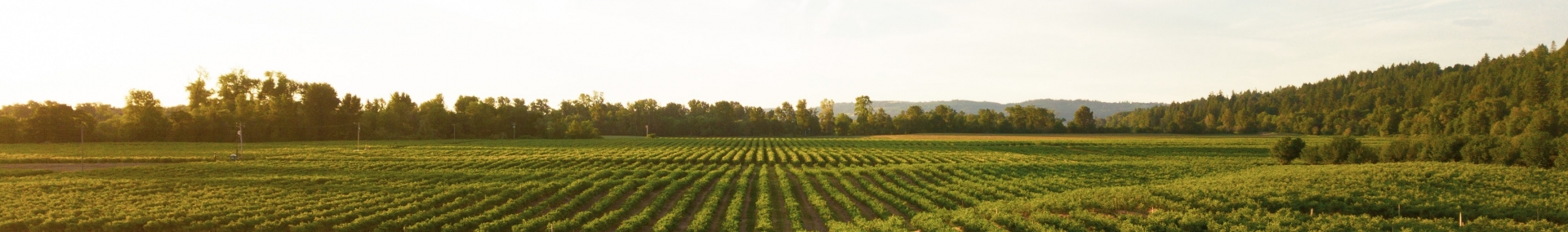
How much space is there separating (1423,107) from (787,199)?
11747 cm

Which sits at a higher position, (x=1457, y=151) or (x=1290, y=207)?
(x=1457, y=151)

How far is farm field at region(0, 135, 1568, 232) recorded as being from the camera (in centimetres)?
1908

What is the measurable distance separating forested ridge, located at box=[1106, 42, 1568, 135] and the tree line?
3025cm

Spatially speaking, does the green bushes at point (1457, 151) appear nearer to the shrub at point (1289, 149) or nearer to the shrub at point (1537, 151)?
A: the shrub at point (1537, 151)

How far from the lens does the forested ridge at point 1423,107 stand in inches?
3204

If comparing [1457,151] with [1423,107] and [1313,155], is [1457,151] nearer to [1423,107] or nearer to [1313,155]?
[1313,155]

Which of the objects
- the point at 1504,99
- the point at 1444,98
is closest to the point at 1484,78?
the point at 1444,98

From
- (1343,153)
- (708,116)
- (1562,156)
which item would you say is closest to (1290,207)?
(1562,156)

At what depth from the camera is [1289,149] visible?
50750 mm

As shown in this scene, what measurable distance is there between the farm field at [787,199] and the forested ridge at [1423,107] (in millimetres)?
39825

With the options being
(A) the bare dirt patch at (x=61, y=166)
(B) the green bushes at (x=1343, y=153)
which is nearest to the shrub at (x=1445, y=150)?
(B) the green bushes at (x=1343, y=153)

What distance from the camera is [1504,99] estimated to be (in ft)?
278

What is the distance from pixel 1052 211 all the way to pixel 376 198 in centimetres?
2091

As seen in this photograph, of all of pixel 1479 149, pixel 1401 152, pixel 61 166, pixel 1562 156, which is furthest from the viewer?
pixel 1401 152
